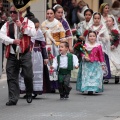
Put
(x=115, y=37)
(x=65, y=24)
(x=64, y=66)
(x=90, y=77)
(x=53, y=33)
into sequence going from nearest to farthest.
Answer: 1. (x=64, y=66)
2. (x=90, y=77)
3. (x=53, y=33)
4. (x=65, y=24)
5. (x=115, y=37)

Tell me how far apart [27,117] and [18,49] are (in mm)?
1658

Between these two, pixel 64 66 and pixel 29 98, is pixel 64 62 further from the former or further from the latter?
A: pixel 29 98

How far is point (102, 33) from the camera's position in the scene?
17.0 m

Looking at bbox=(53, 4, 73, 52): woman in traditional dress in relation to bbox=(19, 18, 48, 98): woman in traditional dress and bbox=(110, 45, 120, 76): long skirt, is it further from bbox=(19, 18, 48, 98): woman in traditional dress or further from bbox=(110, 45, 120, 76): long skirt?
bbox=(110, 45, 120, 76): long skirt

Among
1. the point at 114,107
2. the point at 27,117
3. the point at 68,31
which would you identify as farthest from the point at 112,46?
the point at 27,117

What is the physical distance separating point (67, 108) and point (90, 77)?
2577 mm

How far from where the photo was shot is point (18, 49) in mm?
12992

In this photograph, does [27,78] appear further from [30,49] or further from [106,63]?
[106,63]

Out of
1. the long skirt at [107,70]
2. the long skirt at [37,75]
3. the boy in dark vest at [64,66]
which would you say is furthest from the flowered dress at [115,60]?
the long skirt at [37,75]

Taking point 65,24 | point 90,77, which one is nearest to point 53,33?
point 65,24

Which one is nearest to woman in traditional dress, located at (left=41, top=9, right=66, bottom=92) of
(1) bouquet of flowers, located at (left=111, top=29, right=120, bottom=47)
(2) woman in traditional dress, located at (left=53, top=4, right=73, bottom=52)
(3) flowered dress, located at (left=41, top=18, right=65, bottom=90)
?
(3) flowered dress, located at (left=41, top=18, right=65, bottom=90)

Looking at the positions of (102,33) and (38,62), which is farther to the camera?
(102,33)

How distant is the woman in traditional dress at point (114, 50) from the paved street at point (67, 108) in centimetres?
218

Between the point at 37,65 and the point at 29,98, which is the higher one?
the point at 37,65
